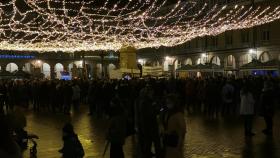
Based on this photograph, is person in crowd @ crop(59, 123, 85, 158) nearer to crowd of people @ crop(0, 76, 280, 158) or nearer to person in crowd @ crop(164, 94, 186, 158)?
crowd of people @ crop(0, 76, 280, 158)

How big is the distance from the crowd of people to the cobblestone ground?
659 mm

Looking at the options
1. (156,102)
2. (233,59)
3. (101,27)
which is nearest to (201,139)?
(156,102)

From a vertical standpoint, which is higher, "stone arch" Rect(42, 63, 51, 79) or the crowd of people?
"stone arch" Rect(42, 63, 51, 79)

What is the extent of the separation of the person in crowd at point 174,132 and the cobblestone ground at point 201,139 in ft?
10.9

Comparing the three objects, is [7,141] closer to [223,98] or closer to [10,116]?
[10,116]

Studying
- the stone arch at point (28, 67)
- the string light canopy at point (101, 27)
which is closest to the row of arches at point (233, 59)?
A: the string light canopy at point (101, 27)

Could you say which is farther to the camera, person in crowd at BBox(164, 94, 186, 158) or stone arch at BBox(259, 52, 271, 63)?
stone arch at BBox(259, 52, 271, 63)

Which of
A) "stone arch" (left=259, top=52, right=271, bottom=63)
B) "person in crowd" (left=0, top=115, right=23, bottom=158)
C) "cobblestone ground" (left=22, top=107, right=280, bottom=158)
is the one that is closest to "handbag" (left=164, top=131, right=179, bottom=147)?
"person in crowd" (left=0, top=115, right=23, bottom=158)

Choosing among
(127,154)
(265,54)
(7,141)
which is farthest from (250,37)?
(7,141)

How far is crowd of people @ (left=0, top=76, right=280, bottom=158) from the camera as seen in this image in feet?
26.4

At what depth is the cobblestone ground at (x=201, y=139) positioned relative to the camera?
10.8 meters

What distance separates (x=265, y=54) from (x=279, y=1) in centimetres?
563

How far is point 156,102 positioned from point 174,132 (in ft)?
15.4

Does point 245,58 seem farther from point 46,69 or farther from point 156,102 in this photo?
point 156,102
